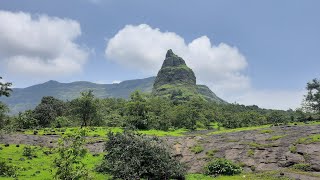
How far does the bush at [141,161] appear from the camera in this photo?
44.1 metres

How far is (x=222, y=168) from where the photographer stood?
163 ft

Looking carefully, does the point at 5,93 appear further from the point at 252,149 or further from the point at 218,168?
the point at 252,149

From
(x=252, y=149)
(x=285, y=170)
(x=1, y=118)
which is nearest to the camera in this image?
(x=1, y=118)

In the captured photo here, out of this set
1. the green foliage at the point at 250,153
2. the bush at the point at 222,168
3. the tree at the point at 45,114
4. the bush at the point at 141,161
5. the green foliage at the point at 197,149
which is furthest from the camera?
the tree at the point at 45,114

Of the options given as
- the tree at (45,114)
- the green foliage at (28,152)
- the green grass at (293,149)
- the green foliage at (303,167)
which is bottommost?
the green foliage at (303,167)

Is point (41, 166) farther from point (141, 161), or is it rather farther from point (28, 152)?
point (141, 161)

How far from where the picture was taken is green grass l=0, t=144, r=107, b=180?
152ft

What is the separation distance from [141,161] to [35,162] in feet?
62.6

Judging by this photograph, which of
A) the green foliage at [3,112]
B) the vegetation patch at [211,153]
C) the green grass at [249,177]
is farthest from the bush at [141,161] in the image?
the green foliage at [3,112]

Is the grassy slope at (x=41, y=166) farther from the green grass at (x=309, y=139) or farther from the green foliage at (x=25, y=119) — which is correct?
the green grass at (x=309, y=139)

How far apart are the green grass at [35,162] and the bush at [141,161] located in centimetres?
388

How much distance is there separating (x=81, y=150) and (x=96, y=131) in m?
58.2

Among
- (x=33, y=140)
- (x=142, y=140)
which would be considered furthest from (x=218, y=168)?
(x=33, y=140)

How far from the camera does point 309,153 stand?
1998 inches
